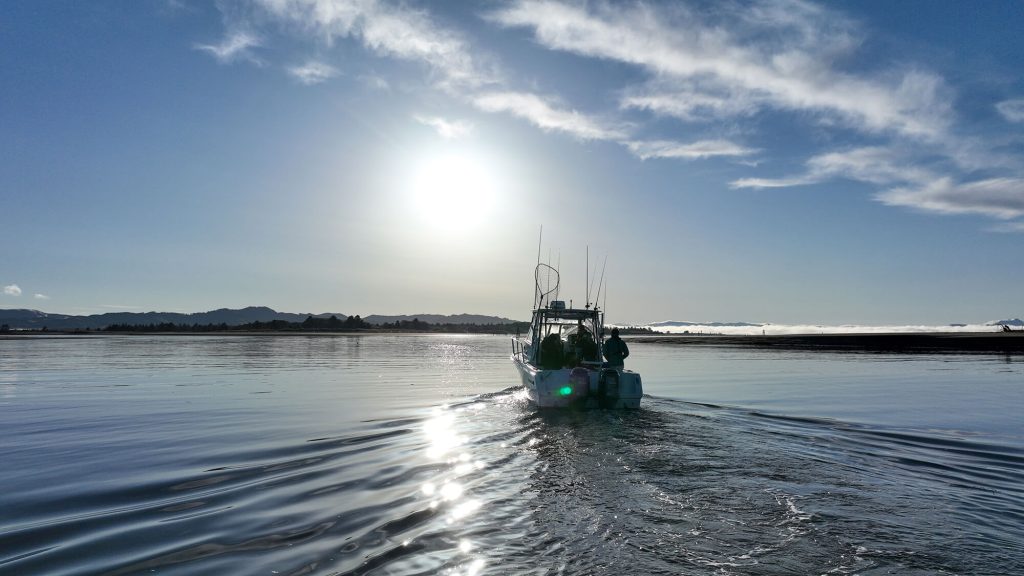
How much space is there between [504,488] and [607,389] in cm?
847

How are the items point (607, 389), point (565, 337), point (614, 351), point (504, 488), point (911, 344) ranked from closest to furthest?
1. point (504, 488)
2. point (607, 389)
3. point (614, 351)
4. point (565, 337)
5. point (911, 344)

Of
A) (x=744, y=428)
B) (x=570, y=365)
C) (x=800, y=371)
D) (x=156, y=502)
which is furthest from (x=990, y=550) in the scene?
(x=800, y=371)

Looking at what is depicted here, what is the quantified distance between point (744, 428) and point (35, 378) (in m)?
31.0

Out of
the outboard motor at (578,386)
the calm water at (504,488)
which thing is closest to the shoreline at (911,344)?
the calm water at (504,488)

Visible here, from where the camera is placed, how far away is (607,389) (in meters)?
15.7

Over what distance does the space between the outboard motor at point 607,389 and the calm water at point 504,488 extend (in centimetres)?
59

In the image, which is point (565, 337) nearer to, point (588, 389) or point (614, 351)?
point (614, 351)

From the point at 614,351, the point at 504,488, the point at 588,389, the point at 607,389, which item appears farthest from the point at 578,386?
the point at 504,488

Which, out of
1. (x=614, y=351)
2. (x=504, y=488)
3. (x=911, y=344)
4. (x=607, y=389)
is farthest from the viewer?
(x=911, y=344)

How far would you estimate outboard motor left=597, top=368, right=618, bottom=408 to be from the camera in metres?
15.7

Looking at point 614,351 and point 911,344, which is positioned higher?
point 614,351

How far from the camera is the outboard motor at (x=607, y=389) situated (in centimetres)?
1571

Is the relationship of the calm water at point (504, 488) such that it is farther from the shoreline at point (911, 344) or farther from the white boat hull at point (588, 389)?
the shoreline at point (911, 344)

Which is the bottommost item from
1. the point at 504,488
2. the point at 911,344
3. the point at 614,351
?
the point at 504,488
